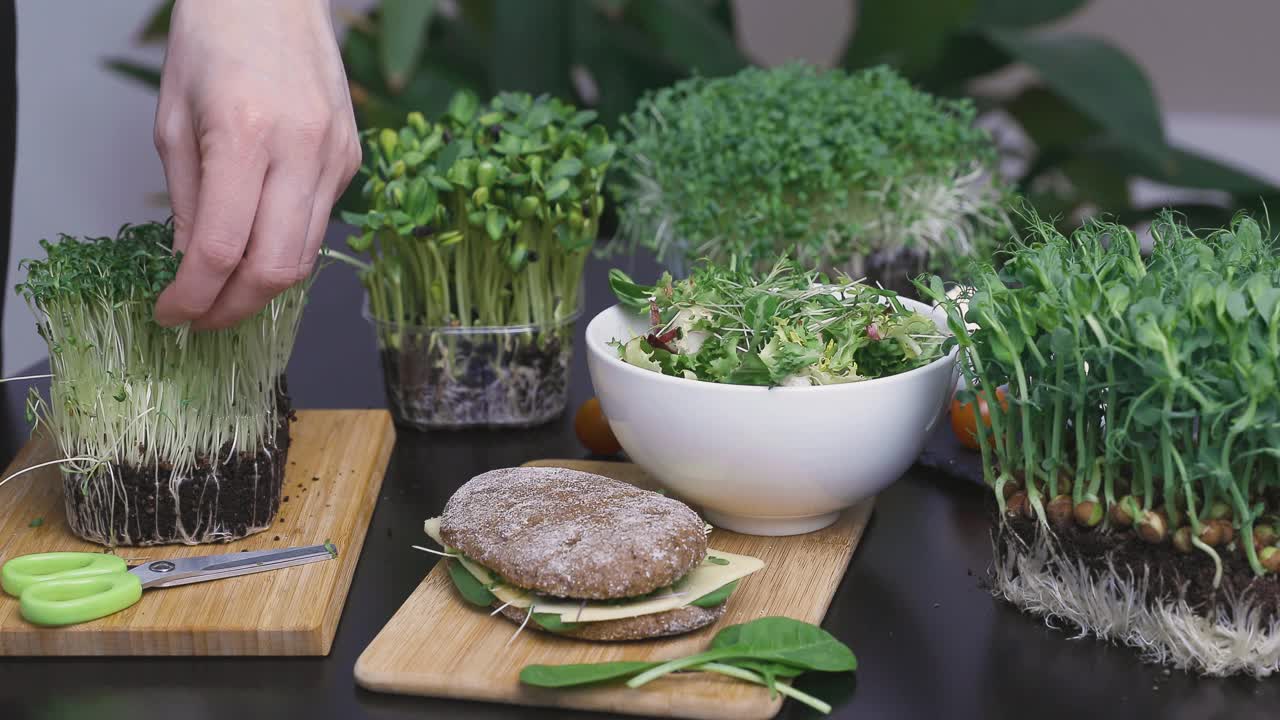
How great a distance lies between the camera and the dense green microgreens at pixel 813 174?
1621mm

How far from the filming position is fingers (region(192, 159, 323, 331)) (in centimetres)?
105

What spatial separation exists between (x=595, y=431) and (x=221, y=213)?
523 millimetres

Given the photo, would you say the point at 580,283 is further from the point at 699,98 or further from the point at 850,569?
the point at 850,569

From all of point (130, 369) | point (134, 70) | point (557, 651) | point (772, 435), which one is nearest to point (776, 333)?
point (772, 435)

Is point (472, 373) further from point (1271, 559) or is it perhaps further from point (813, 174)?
point (1271, 559)

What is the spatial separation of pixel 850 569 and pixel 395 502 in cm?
49

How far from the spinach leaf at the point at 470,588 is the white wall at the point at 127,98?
3.15 meters

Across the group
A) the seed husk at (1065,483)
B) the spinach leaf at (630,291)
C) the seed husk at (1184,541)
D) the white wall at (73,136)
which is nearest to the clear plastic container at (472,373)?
the spinach leaf at (630,291)

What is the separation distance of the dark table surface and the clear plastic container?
249 millimetres

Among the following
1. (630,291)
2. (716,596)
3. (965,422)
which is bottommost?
(965,422)

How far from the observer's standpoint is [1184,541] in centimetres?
90

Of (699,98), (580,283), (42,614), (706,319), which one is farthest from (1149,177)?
(42,614)

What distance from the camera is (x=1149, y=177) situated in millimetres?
3281

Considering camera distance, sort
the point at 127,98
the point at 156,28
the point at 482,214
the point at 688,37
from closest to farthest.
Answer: the point at 482,214, the point at 688,37, the point at 156,28, the point at 127,98
